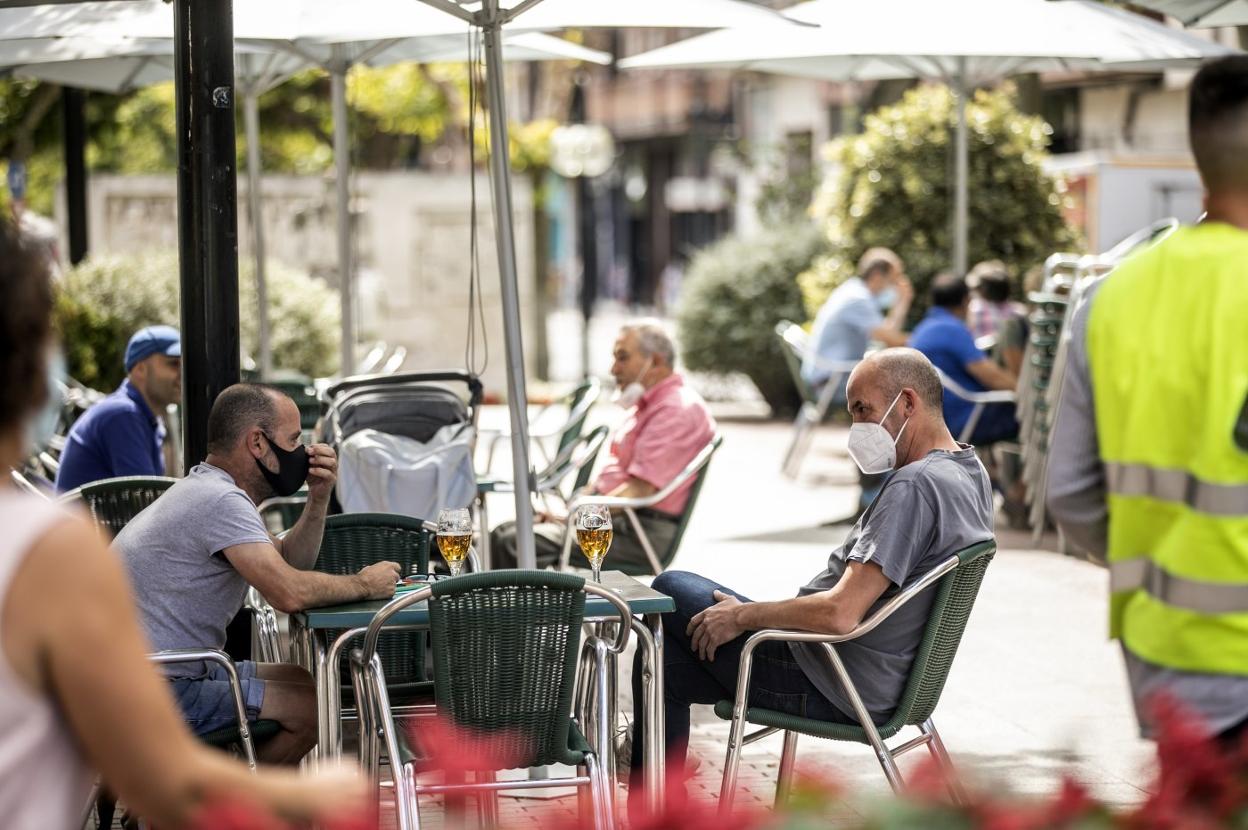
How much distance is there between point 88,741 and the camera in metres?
2.13

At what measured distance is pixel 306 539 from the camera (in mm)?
5191

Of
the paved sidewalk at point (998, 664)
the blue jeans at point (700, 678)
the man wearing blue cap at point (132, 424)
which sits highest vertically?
the man wearing blue cap at point (132, 424)

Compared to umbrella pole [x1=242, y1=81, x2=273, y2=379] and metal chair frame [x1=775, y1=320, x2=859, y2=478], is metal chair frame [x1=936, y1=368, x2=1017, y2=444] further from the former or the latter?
umbrella pole [x1=242, y1=81, x2=273, y2=379]

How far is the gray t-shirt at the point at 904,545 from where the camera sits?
4.69m

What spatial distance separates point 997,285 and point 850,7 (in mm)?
3348

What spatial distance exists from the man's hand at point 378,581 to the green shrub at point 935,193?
11745mm

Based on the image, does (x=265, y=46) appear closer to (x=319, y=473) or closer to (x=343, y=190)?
(x=343, y=190)

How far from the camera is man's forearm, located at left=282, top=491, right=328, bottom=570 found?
5117 mm

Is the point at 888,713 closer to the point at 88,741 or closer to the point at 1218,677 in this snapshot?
the point at 1218,677

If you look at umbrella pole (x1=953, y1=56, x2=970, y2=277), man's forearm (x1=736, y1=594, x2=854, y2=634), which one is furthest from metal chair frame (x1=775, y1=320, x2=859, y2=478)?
man's forearm (x1=736, y1=594, x2=854, y2=634)

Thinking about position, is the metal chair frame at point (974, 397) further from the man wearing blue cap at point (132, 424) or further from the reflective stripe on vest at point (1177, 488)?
the reflective stripe on vest at point (1177, 488)

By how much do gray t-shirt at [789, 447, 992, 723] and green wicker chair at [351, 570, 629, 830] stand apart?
710 millimetres

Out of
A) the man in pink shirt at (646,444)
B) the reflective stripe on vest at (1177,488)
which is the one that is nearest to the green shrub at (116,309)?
the man in pink shirt at (646,444)

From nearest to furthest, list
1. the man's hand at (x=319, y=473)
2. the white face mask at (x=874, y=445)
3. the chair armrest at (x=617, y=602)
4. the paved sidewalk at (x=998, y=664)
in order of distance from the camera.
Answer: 1. the chair armrest at (x=617, y=602)
2. the white face mask at (x=874, y=445)
3. the man's hand at (x=319, y=473)
4. the paved sidewalk at (x=998, y=664)
